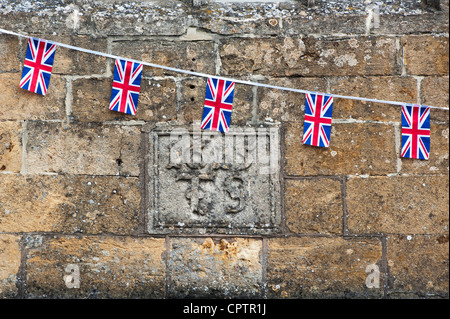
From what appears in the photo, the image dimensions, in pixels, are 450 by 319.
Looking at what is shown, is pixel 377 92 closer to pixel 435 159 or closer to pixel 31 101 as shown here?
pixel 435 159

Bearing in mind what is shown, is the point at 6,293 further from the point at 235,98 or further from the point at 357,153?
the point at 357,153

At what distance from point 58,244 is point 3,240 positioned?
40cm

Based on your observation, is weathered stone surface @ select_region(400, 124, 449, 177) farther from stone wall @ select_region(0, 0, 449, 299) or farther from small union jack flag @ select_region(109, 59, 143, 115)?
small union jack flag @ select_region(109, 59, 143, 115)

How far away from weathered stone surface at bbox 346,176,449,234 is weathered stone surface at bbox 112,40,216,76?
1365 mm

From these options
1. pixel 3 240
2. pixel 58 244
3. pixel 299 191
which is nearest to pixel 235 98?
pixel 299 191

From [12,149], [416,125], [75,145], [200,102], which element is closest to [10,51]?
[12,149]

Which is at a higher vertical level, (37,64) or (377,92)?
(37,64)

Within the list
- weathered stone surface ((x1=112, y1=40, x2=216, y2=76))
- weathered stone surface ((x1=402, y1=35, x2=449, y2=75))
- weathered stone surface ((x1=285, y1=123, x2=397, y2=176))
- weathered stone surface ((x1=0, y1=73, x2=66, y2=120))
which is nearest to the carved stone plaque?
weathered stone surface ((x1=285, y1=123, x2=397, y2=176))

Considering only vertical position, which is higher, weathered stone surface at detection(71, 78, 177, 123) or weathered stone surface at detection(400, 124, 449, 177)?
weathered stone surface at detection(71, 78, 177, 123)

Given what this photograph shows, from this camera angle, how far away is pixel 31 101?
329cm

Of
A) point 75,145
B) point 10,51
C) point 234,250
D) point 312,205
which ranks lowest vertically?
point 234,250

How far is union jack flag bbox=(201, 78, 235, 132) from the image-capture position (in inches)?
128

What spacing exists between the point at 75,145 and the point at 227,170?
112 cm

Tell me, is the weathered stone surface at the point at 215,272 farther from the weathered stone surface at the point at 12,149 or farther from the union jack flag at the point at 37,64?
the union jack flag at the point at 37,64
